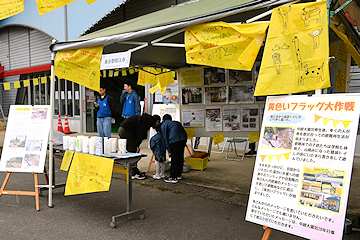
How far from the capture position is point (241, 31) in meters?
3.14

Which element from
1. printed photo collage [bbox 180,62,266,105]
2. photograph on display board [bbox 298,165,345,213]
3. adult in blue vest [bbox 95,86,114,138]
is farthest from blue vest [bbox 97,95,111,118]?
photograph on display board [bbox 298,165,345,213]

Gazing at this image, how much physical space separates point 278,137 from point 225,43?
128 cm

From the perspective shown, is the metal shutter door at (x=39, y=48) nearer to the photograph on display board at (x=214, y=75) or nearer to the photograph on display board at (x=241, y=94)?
the photograph on display board at (x=214, y=75)

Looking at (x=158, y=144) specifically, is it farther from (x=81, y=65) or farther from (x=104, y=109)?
(x=104, y=109)

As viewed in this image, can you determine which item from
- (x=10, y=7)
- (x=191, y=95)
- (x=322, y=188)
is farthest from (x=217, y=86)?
(x=10, y=7)

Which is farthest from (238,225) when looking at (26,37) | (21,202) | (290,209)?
(26,37)

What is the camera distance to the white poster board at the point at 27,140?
4.62 m

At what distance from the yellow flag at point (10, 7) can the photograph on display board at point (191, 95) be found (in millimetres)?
3722

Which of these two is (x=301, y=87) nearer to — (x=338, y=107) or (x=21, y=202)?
(x=338, y=107)

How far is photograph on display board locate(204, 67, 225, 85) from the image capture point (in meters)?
6.36

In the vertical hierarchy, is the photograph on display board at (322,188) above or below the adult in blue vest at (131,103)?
below

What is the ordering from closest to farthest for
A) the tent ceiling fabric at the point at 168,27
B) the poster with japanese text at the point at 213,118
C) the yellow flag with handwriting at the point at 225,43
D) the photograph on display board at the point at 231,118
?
the yellow flag with handwriting at the point at 225,43 → the tent ceiling fabric at the point at 168,27 → the photograph on display board at the point at 231,118 → the poster with japanese text at the point at 213,118

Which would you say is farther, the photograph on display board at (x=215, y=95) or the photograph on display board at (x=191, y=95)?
the photograph on display board at (x=191, y=95)

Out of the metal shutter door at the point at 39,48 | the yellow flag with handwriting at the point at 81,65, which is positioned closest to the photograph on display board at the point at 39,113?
the yellow flag with handwriting at the point at 81,65
